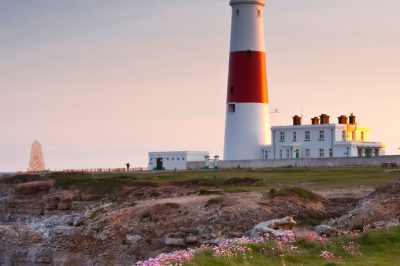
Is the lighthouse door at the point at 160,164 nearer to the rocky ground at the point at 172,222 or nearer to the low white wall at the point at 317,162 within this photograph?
the low white wall at the point at 317,162

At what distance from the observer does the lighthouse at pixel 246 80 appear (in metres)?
76.0

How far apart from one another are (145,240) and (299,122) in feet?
178

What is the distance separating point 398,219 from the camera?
2939 cm

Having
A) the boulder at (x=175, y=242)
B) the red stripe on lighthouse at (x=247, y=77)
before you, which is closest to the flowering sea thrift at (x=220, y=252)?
the boulder at (x=175, y=242)

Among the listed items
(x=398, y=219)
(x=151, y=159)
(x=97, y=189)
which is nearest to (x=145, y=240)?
(x=398, y=219)

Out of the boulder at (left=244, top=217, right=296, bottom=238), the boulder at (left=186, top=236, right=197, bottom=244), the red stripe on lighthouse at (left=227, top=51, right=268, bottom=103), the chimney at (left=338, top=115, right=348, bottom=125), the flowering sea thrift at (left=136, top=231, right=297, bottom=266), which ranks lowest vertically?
the boulder at (left=186, top=236, right=197, bottom=244)

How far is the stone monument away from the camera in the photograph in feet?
338

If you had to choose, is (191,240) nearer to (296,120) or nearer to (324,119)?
(324,119)

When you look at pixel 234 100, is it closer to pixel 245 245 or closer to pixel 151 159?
pixel 151 159

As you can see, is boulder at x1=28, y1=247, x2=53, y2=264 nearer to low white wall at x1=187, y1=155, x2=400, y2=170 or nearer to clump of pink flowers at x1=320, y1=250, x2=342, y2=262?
clump of pink flowers at x1=320, y1=250, x2=342, y2=262

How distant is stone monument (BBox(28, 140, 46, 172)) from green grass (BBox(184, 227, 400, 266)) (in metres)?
83.2

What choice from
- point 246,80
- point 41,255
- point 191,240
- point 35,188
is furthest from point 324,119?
point 191,240

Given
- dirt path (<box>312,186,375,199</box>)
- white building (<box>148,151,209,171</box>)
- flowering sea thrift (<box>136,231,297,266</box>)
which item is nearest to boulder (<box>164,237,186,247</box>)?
flowering sea thrift (<box>136,231,297,266</box>)

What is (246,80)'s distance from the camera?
76250 mm
